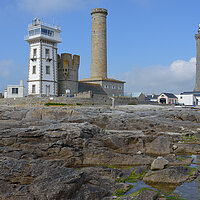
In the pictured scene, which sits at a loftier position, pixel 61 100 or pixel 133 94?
pixel 133 94

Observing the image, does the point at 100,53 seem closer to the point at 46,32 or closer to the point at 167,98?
the point at 46,32

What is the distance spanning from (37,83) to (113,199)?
1454 inches

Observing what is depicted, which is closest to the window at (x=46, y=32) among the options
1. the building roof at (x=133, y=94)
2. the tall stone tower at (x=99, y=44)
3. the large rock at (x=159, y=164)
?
the tall stone tower at (x=99, y=44)

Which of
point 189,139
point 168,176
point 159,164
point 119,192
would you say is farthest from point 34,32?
point 119,192

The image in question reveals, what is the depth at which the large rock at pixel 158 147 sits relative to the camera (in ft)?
51.0

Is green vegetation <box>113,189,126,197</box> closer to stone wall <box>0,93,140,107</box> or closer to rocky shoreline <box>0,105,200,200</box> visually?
rocky shoreline <box>0,105,200,200</box>

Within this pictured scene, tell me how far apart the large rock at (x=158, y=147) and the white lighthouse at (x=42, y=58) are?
29.8 metres

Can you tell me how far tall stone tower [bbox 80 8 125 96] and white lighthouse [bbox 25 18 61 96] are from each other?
12665 mm

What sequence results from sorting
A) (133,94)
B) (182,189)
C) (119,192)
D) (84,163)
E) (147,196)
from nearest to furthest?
(147,196), (119,192), (182,189), (84,163), (133,94)

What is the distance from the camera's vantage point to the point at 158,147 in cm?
1570

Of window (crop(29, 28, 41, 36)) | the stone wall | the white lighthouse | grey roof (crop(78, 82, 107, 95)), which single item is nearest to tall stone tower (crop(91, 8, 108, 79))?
grey roof (crop(78, 82, 107, 95))

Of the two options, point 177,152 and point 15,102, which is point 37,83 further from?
point 177,152

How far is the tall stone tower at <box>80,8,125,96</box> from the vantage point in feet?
179

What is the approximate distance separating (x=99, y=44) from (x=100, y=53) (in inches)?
79.7
